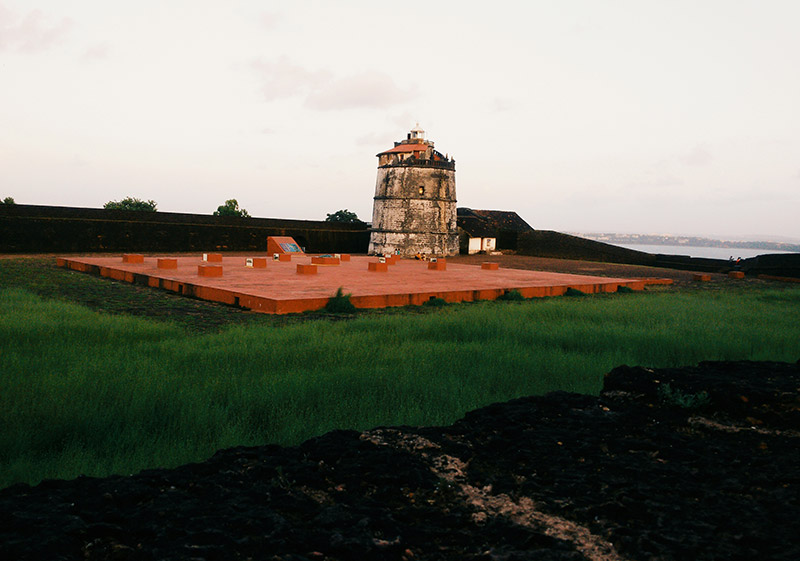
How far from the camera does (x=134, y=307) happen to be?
8.02 meters

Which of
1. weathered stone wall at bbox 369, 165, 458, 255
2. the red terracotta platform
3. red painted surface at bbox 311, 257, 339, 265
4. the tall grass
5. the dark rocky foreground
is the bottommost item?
the tall grass

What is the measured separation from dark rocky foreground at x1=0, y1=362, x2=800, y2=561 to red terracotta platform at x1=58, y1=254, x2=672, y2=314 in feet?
19.6

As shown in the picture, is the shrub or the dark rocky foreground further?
the shrub

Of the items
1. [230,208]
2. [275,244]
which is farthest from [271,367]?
[230,208]

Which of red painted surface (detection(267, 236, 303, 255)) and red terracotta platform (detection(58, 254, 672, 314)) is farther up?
red painted surface (detection(267, 236, 303, 255))

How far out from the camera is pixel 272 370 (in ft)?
14.6

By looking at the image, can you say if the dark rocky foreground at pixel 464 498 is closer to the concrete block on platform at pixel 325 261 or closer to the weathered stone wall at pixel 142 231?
the concrete block on platform at pixel 325 261

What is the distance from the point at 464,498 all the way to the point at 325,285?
8.72 metres

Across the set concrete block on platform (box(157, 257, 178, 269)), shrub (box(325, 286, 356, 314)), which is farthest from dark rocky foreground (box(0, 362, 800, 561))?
concrete block on platform (box(157, 257, 178, 269))

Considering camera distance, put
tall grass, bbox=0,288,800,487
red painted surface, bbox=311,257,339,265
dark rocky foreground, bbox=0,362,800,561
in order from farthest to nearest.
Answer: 1. red painted surface, bbox=311,257,339,265
2. tall grass, bbox=0,288,800,487
3. dark rocky foreground, bbox=0,362,800,561

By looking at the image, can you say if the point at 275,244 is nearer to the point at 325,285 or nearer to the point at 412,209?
the point at 412,209

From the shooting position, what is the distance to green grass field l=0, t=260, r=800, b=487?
2973 millimetres

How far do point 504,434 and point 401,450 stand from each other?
1.77 ft

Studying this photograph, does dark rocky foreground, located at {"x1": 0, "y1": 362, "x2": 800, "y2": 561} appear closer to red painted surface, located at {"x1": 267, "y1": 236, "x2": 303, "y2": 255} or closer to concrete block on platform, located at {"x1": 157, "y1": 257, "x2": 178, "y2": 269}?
concrete block on platform, located at {"x1": 157, "y1": 257, "x2": 178, "y2": 269}
